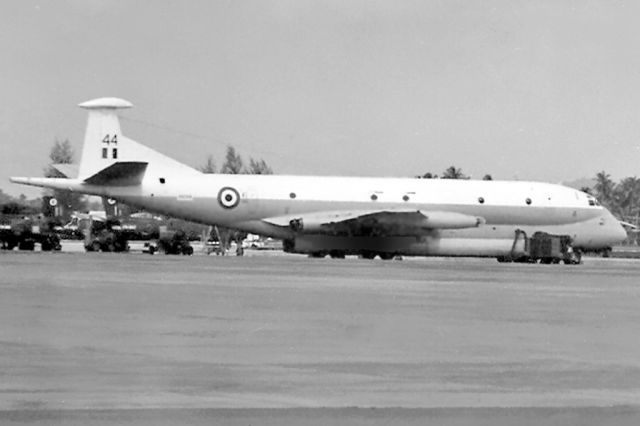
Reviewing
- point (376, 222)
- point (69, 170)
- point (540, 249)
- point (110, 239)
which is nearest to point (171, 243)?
point (110, 239)

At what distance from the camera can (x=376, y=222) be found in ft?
213

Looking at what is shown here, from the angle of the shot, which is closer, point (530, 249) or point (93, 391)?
point (93, 391)

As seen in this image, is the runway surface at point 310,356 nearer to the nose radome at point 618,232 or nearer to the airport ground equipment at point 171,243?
the nose radome at point 618,232

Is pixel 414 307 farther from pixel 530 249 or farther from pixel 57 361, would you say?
pixel 530 249

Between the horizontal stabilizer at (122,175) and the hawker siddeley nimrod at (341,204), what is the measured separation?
0.14 ft

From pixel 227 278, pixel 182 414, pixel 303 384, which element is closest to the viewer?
pixel 182 414

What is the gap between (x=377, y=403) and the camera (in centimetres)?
1102

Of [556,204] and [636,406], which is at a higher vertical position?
[556,204]

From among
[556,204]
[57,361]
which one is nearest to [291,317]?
[57,361]

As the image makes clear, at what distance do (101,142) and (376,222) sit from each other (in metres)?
13.2

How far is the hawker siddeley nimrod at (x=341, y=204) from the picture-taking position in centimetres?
6331

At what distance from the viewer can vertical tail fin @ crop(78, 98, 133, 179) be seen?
6586 cm

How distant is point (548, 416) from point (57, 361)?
5.28 metres

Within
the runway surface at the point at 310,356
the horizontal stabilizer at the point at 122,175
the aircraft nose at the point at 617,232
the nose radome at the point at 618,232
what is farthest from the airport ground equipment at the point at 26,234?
the runway surface at the point at 310,356
